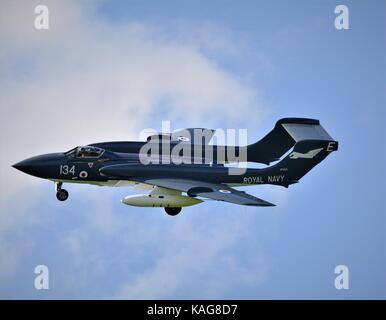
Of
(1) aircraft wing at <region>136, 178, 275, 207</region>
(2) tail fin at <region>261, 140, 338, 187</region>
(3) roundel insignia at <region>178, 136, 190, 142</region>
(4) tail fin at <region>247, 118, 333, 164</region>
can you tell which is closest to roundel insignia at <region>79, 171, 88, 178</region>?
(1) aircraft wing at <region>136, 178, 275, 207</region>

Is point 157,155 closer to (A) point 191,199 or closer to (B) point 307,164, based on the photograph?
(A) point 191,199

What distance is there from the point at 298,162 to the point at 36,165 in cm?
1317

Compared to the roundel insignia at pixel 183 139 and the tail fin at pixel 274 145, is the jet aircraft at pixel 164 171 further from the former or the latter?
the roundel insignia at pixel 183 139

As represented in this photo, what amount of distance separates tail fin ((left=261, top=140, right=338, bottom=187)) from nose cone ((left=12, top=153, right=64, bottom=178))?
35.2 feet

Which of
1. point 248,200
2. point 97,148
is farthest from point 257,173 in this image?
point 97,148

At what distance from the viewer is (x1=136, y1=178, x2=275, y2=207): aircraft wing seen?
44.8m

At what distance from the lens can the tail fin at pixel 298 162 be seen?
49.7m

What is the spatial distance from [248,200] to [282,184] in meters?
5.54

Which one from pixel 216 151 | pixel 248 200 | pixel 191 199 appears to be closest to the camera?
pixel 248 200

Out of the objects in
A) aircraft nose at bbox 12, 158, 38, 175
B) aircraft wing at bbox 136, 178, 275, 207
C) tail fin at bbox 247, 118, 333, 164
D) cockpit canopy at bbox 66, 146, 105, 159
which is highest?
tail fin at bbox 247, 118, 333, 164

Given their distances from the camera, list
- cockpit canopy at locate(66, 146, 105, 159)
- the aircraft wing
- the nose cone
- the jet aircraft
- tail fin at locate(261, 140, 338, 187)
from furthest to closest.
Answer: cockpit canopy at locate(66, 146, 105, 159) < tail fin at locate(261, 140, 338, 187) < the nose cone < the jet aircraft < the aircraft wing

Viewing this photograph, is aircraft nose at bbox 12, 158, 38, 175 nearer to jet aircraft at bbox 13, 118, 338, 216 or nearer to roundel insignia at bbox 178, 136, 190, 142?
jet aircraft at bbox 13, 118, 338, 216

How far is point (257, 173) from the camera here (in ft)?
163

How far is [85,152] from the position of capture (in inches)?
1969
